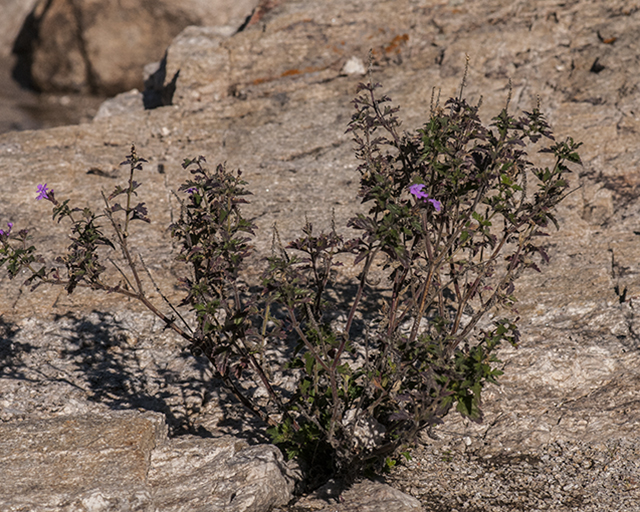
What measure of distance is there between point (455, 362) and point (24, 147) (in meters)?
5.15

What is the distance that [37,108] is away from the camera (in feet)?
40.7

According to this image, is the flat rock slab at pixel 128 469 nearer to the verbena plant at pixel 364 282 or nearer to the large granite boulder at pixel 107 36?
the verbena plant at pixel 364 282

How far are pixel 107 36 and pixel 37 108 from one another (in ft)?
6.52

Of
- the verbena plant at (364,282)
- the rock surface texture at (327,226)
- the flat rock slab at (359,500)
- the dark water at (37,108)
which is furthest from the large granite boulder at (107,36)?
the flat rock slab at (359,500)

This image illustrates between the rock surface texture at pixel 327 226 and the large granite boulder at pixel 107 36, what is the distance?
510 centimetres

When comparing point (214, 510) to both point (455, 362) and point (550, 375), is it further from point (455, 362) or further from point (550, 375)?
point (550, 375)

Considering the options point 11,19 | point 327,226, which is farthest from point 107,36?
point 327,226

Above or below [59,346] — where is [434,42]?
above

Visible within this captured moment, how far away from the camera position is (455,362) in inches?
103

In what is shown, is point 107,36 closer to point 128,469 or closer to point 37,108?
point 37,108

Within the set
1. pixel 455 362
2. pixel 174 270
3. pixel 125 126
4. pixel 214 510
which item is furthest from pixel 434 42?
pixel 214 510

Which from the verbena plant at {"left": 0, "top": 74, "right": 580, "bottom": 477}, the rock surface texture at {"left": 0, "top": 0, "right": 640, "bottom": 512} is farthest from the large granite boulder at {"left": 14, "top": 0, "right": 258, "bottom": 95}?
the verbena plant at {"left": 0, "top": 74, "right": 580, "bottom": 477}

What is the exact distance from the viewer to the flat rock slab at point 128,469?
2654 millimetres

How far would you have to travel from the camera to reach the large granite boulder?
1236cm
